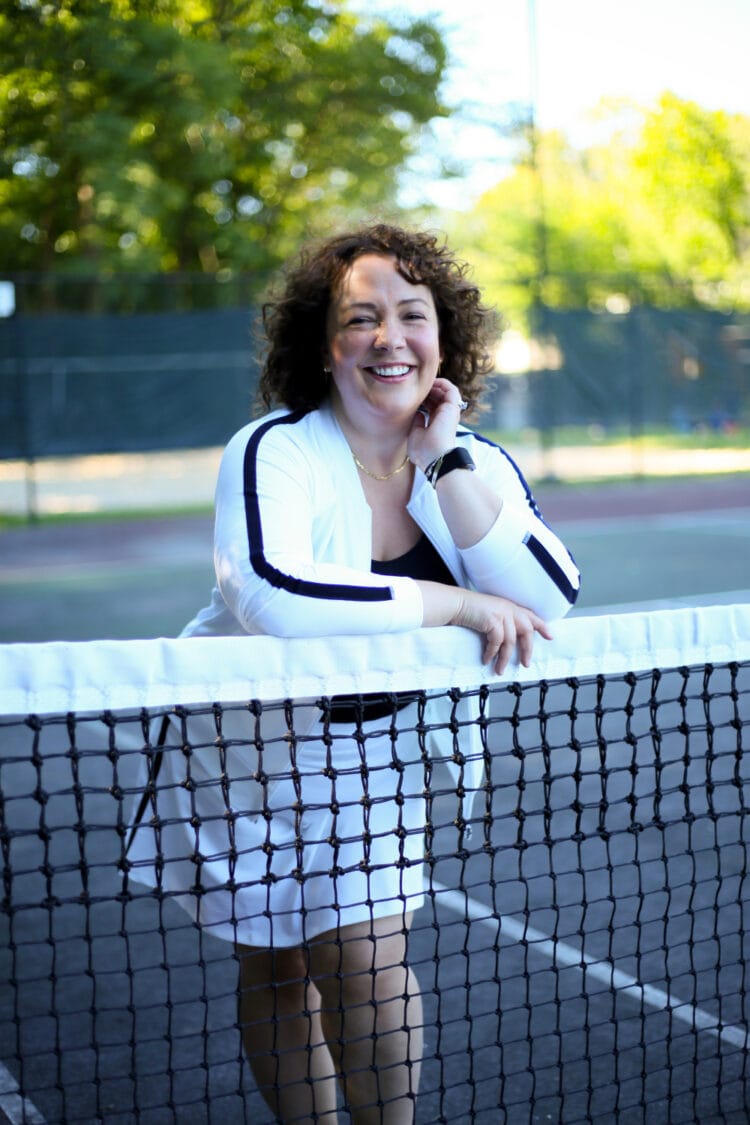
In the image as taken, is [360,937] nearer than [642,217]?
Yes

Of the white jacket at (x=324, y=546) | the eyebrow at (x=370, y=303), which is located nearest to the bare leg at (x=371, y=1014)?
the white jacket at (x=324, y=546)

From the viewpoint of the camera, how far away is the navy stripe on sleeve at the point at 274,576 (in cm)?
215

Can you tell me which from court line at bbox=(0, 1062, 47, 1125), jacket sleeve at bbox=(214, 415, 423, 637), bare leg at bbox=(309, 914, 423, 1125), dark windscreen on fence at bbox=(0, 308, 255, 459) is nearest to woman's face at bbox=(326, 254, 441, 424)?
jacket sleeve at bbox=(214, 415, 423, 637)

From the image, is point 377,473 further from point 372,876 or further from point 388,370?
point 372,876

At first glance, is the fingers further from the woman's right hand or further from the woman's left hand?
the woman's left hand

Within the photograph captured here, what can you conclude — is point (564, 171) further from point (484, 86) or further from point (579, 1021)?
point (579, 1021)

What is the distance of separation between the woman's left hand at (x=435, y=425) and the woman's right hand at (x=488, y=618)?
0.97ft

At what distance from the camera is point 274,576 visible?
2162mm

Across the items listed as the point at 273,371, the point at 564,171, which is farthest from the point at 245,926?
the point at 564,171

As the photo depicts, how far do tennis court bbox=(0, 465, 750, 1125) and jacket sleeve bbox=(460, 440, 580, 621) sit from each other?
7 centimetres

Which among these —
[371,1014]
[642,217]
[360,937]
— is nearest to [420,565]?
[360,937]

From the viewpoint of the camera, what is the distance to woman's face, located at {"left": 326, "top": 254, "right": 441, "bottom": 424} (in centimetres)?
239

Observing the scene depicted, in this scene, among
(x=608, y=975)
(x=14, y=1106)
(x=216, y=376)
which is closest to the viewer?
(x=14, y=1106)

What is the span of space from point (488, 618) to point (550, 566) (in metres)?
0.19
